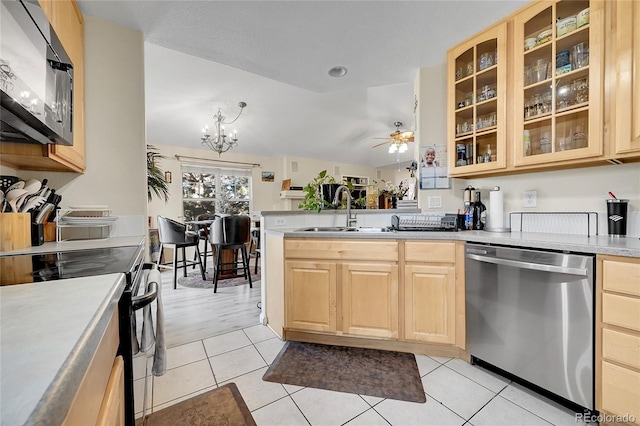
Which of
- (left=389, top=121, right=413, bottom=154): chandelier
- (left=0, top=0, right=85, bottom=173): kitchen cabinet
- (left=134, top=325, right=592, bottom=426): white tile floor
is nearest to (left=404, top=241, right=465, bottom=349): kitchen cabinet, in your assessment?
(left=134, top=325, right=592, bottom=426): white tile floor

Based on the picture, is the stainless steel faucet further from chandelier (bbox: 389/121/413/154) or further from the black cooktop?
chandelier (bbox: 389/121/413/154)

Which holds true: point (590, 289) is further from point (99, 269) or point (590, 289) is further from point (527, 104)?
point (99, 269)

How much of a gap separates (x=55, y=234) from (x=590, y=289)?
2.95 metres

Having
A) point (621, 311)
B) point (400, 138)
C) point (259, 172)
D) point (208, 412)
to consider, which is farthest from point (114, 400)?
point (259, 172)

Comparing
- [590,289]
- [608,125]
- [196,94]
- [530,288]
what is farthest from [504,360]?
[196,94]

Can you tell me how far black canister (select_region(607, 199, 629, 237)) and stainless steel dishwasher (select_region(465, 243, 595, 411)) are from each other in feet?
1.95

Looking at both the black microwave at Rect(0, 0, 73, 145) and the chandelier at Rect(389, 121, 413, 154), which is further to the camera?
the chandelier at Rect(389, 121, 413, 154)

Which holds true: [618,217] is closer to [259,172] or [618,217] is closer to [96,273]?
[96,273]

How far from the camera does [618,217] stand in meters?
1.58

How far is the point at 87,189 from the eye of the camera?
1.79 meters

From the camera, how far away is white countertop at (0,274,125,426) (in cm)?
26

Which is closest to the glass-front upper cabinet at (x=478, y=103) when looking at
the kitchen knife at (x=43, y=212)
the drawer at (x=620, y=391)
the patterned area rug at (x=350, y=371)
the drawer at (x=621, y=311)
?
the drawer at (x=621, y=311)

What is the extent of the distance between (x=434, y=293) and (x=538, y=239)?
0.69 meters

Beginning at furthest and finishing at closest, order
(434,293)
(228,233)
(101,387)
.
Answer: (228,233), (434,293), (101,387)
